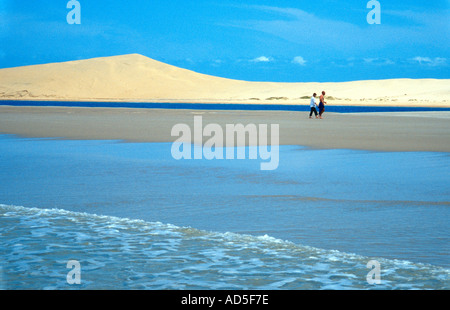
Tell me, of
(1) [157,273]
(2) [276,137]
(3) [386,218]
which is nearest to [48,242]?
(1) [157,273]

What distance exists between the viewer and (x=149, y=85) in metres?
127

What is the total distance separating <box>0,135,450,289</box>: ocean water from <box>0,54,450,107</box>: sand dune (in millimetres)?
94615

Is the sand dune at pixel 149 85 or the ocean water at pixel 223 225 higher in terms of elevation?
the sand dune at pixel 149 85

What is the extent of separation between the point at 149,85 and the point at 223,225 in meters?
122

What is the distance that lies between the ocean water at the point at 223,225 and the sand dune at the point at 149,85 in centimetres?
9462

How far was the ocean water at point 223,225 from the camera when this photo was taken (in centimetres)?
442

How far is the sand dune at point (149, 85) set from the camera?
110m

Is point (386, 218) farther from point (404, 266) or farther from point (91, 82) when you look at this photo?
point (91, 82)

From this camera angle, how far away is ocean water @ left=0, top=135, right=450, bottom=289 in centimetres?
442

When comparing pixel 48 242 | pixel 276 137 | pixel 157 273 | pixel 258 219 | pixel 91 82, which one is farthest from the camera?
pixel 91 82

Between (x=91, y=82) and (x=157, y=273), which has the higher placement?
(x=91, y=82)

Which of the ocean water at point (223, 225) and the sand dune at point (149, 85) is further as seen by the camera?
the sand dune at point (149, 85)
